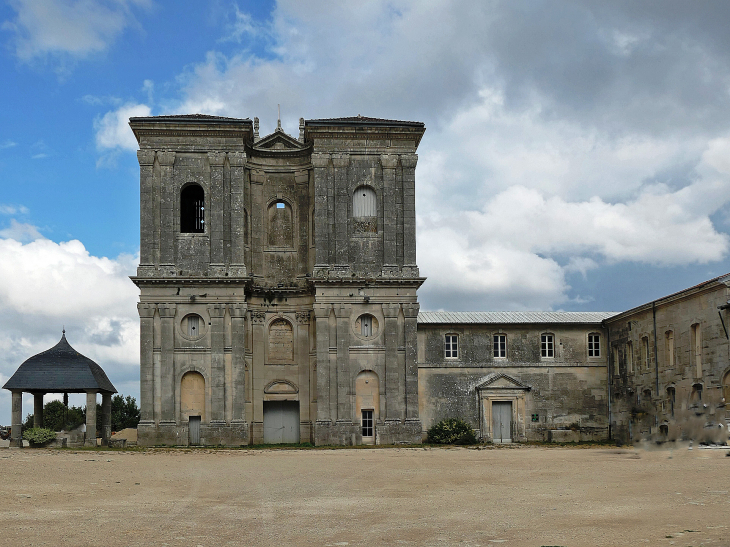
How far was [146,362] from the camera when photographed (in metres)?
40.3

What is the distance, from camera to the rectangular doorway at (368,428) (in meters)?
41.0

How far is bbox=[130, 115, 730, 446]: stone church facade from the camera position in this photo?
40.6 m

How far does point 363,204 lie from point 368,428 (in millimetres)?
10970

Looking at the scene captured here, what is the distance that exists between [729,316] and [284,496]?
67.4ft

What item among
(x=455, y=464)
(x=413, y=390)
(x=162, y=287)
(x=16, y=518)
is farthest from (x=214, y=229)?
(x=16, y=518)

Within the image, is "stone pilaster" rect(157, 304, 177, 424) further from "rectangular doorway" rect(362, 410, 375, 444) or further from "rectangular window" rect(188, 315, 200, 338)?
"rectangular doorway" rect(362, 410, 375, 444)

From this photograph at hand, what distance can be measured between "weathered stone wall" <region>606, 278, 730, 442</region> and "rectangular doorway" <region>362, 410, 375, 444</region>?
1218 centimetres

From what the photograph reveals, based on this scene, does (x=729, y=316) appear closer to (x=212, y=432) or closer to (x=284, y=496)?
(x=284, y=496)

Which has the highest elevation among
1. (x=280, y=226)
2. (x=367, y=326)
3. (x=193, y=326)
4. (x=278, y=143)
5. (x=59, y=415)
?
(x=278, y=143)

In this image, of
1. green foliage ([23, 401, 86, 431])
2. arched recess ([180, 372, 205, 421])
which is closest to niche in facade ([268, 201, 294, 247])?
arched recess ([180, 372, 205, 421])

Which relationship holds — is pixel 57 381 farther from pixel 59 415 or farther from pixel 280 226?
pixel 59 415

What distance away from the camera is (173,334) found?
40.6 meters

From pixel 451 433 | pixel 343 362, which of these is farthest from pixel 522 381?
pixel 343 362

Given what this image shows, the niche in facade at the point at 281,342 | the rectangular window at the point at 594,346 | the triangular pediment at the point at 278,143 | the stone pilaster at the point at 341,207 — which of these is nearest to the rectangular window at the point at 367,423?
the niche in facade at the point at 281,342
